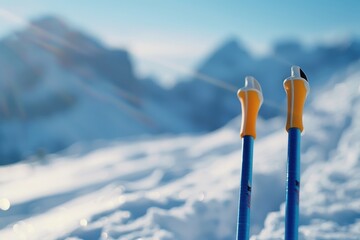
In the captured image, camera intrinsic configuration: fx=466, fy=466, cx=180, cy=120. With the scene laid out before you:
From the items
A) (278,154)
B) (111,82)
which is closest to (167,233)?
(278,154)

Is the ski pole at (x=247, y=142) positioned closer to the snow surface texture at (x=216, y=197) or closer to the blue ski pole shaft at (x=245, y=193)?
the blue ski pole shaft at (x=245, y=193)

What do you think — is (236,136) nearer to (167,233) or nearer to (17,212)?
(17,212)

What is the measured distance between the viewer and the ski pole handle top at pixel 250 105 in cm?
223

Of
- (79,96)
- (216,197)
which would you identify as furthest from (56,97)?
(216,197)

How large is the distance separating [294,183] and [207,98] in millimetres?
33209

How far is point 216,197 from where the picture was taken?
10.3 ft

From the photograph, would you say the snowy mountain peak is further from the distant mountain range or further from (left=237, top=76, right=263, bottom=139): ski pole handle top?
(left=237, top=76, right=263, bottom=139): ski pole handle top

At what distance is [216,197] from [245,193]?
1071 mm

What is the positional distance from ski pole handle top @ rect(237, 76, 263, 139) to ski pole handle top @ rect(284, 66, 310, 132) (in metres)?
0.16

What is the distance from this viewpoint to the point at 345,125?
13.4 feet

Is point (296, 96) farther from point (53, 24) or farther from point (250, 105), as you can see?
point (53, 24)

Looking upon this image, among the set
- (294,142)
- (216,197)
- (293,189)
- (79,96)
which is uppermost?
(79,96)

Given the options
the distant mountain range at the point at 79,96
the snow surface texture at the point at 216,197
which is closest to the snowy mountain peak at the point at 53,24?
the distant mountain range at the point at 79,96

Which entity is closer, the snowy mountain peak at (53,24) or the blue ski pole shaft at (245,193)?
the blue ski pole shaft at (245,193)
